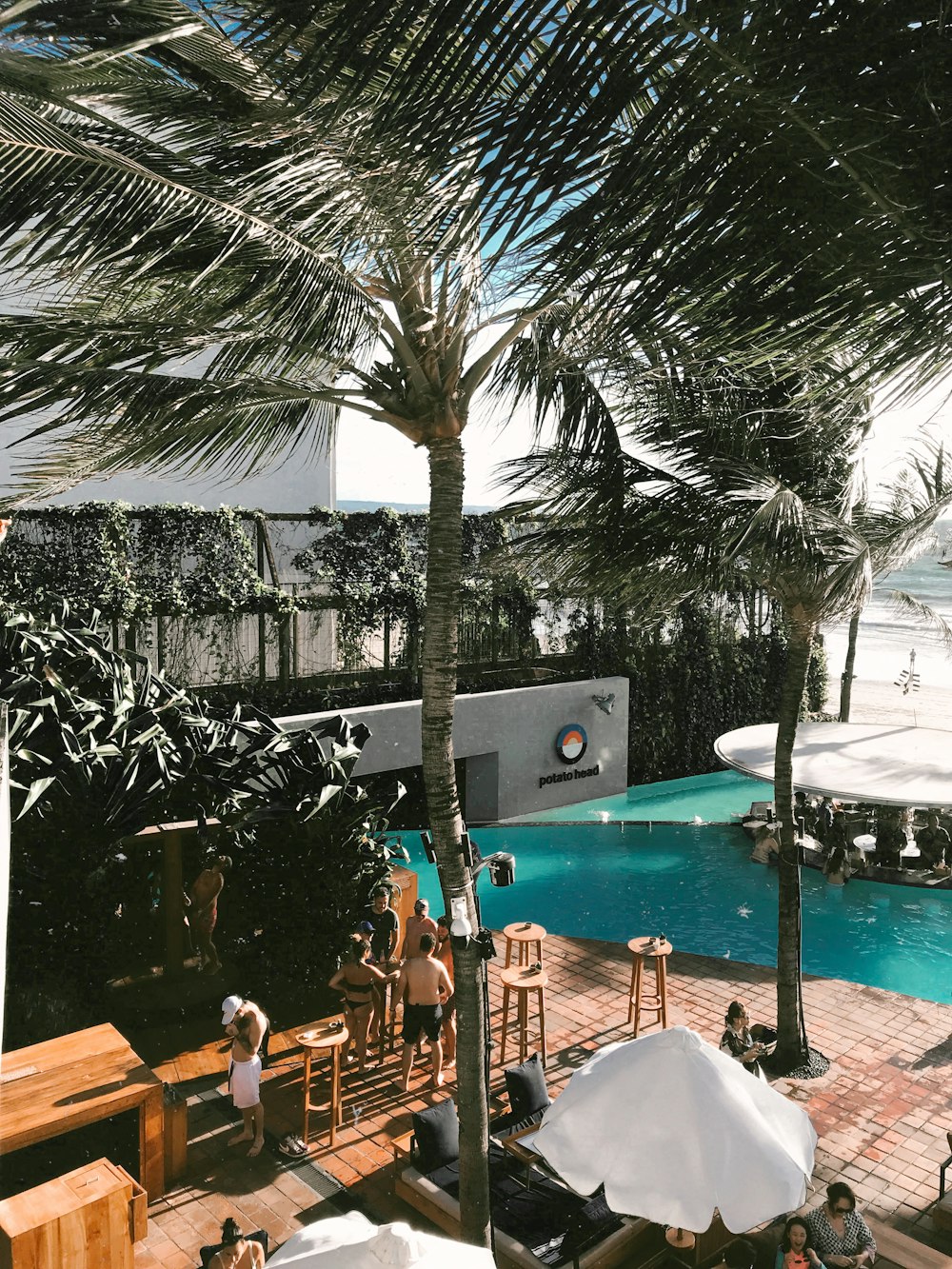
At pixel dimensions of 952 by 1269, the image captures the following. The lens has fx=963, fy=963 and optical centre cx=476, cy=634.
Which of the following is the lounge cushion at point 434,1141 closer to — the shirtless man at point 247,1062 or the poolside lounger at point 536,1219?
the poolside lounger at point 536,1219

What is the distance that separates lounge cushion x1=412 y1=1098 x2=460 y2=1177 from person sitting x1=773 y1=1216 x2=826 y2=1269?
268 centimetres

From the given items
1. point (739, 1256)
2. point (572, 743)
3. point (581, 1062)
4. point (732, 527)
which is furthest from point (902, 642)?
point (739, 1256)

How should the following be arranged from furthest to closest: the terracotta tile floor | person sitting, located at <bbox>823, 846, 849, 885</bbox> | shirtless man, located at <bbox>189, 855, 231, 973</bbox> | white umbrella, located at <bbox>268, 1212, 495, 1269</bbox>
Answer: person sitting, located at <bbox>823, 846, 849, 885</bbox>
shirtless man, located at <bbox>189, 855, 231, 973</bbox>
the terracotta tile floor
white umbrella, located at <bbox>268, 1212, 495, 1269</bbox>

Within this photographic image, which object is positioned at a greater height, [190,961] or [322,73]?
[322,73]

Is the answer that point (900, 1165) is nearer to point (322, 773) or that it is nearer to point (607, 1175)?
point (607, 1175)

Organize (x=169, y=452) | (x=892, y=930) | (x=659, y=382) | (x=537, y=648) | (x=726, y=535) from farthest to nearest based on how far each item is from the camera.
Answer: (x=537, y=648), (x=892, y=930), (x=726, y=535), (x=659, y=382), (x=169, y=452)

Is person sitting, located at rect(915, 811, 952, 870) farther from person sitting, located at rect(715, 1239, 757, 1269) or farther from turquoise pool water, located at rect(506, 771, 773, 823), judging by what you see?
person sitting, located at rect(715, 1239, 757, 1269)

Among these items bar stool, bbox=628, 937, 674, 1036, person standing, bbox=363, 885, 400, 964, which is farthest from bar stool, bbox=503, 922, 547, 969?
person standing, bbox=363, 885, 400, 964

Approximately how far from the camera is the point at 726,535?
986 centimetres

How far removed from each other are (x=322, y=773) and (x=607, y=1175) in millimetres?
5951

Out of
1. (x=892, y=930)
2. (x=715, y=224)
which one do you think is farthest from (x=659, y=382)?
(x=892, y=930)

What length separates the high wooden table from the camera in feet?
23.1

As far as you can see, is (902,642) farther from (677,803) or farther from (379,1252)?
(379,1252)

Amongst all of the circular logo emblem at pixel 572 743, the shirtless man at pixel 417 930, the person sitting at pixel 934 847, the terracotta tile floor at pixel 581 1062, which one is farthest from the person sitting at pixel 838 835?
the shirtless man at pixel 417 930
